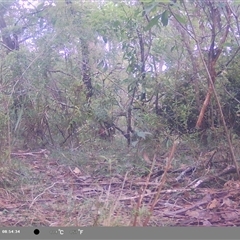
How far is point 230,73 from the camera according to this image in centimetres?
208

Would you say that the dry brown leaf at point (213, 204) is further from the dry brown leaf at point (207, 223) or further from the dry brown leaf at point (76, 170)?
the dry brown leaf at point (76, 170)

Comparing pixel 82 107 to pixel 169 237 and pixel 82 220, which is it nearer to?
pixel 82 220

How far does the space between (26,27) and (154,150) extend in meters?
0.85

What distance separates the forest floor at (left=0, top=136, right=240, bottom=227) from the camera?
1.30 m

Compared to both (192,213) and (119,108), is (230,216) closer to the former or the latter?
(192,213)

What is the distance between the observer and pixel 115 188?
57.7 inches

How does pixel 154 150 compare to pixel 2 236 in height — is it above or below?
above

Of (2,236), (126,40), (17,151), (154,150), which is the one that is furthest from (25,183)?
(126,40)

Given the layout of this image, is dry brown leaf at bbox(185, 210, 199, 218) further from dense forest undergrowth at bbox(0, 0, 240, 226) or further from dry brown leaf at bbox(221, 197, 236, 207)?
dry brown leaf at bbox(221, 197, 236, 207)

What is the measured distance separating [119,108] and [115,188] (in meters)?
0.63

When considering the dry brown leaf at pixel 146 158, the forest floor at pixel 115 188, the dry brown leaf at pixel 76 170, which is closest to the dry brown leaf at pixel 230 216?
the forest floor at pixel 115 188

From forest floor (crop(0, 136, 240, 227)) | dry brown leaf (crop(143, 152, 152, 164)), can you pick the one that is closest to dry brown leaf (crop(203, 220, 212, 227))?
forest floor (crop(0, 136, 240, 227))

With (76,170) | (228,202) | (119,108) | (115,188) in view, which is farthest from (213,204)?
(119,108)

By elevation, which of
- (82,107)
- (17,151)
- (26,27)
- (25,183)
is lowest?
(25,183)
